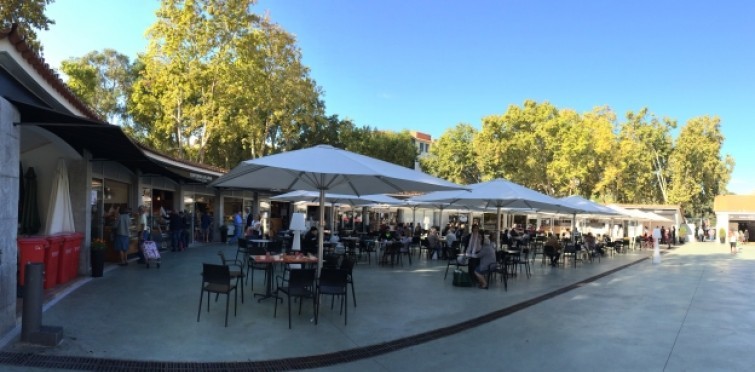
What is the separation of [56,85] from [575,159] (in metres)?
34.0

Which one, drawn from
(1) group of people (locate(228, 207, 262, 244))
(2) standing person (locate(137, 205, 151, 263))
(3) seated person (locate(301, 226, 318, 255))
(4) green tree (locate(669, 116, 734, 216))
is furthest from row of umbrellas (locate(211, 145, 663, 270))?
(4) green tree (locate(669, 116, 734, 216))

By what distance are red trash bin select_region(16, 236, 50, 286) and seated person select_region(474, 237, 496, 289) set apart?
7.72m

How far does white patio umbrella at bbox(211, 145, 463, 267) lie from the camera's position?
258 inches

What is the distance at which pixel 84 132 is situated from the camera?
7.06 metres

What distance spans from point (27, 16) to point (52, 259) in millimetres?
8947

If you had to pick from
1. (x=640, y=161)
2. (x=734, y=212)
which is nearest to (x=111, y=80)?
(x=640, y=161)

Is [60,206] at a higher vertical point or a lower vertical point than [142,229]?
higher

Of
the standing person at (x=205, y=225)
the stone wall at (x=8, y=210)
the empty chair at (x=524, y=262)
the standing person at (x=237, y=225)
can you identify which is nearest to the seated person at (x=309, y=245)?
the empty chair at (x=524, y=262)

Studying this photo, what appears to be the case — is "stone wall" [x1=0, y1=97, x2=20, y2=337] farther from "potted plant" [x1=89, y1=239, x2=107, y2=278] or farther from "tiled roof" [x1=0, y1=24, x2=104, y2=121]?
"potted plant" [x1=89, y1=239, x2=107, y2=278]

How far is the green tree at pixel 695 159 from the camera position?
48125 millimetres

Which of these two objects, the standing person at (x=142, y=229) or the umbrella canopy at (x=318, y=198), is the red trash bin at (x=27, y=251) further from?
the umbrella canopy at (x=318, y=198)

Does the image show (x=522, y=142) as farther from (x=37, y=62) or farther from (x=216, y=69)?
(x=37, y=62)

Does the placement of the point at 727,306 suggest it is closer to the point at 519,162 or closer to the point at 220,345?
the point at 220,345

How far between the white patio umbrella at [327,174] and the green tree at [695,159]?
162 feet
